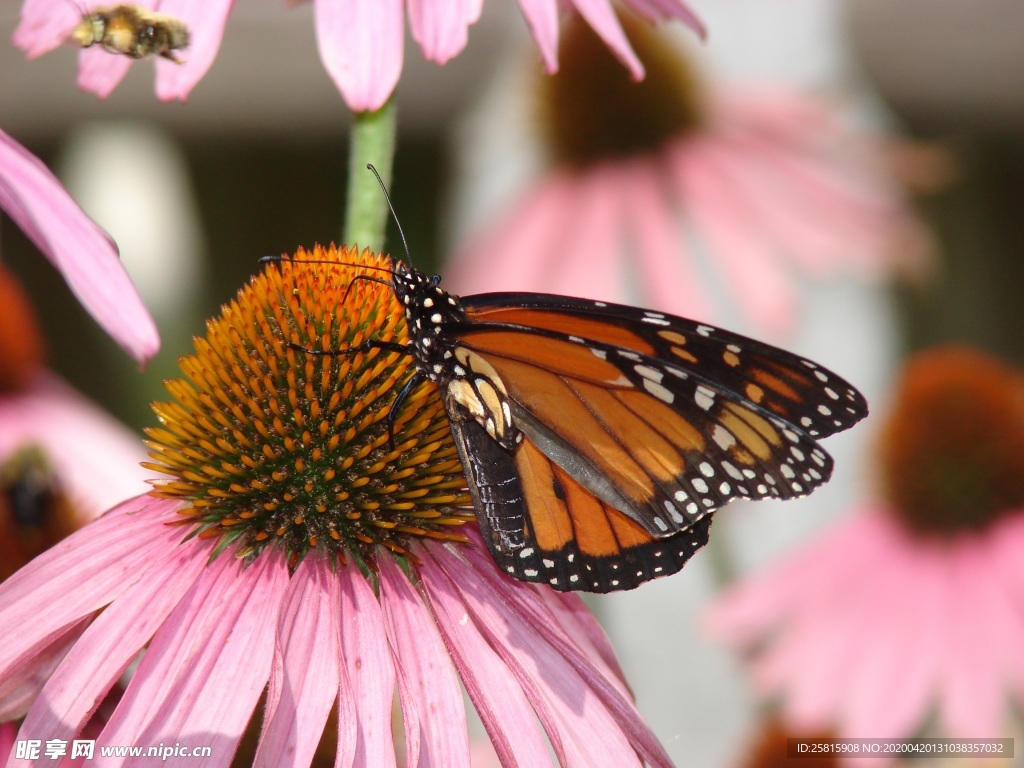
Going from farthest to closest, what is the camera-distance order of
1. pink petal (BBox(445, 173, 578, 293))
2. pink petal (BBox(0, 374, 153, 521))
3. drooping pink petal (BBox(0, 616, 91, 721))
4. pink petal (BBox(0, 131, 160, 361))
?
pink petal (BBox(445, 173, 578, 293)) → pink petal (BBox(0, 374, 153, 521)) → drooping pink petal (BBox(0, 616, 91, 721)) → pink petal (BBox(0, 131, 160, 361))

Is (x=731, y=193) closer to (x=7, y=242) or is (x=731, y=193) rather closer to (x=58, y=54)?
(x=58, y=54)

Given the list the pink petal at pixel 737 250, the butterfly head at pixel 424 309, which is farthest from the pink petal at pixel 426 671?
the pink petal at pixel 737 250

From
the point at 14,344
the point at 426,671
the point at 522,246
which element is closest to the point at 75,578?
the point at 426,671

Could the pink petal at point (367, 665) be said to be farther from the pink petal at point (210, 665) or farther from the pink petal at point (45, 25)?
the pink petal at point (45, 25)

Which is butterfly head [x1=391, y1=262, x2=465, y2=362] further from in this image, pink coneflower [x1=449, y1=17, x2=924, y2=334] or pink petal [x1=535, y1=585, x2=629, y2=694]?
pink coneflower [x1=449, y1=17, x2=924, y2=334]

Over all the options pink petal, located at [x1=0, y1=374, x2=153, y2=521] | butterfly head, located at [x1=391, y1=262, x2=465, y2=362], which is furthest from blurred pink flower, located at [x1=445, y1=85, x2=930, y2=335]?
butterfly head, located at [x1=391, y1=262, x2=465, y2=362]
